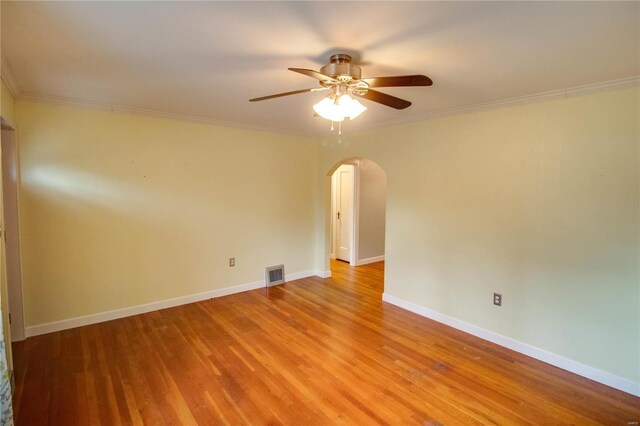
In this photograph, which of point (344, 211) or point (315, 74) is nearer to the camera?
point (315, 74)

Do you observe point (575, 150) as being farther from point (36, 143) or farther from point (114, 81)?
point (36, 143)

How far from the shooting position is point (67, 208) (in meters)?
3.11

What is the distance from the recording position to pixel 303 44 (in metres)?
1.78

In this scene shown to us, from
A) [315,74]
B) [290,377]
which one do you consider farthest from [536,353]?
[315,74]

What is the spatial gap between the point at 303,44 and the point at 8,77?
2.32 meters

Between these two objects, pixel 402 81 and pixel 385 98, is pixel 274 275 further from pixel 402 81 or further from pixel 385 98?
pixel 402 81

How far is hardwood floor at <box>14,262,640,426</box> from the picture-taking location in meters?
2.04

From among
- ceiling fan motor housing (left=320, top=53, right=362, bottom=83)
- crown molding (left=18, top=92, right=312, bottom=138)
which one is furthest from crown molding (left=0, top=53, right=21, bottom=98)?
ceiling fan motor housing (left=320, top=53, right=362, bottom=83)

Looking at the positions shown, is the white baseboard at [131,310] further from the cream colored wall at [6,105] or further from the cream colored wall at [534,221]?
the cream colored wall at [534,221]

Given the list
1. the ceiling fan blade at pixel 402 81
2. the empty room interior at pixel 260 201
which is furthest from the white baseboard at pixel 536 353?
the ceiling fan blade at pixel 402 81

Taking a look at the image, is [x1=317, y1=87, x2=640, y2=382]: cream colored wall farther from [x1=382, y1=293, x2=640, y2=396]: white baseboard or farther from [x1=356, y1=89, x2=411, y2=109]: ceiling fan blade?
[x1=356, y1=89, x2=411, y2=109]: ceiling fan blade

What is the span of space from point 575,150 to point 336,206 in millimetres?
4325

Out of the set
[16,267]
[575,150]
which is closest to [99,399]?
[16,267]

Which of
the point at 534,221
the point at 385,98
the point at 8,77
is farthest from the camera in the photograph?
the point at 534,221
